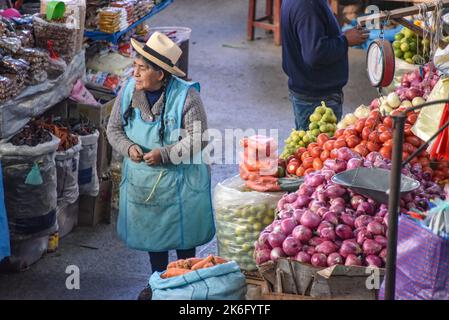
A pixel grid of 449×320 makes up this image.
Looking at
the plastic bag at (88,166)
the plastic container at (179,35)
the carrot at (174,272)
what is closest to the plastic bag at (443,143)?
the carrot at (174,272)

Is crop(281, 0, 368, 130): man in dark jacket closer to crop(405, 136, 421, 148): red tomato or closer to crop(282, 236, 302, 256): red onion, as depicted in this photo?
crop(405, 136, 421, 148): red tomato

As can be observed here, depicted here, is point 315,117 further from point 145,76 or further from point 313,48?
point 145,76

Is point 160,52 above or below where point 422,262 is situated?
above

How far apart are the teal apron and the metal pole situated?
2.57 m

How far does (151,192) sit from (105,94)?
89.5 inches

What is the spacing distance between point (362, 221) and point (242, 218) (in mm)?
1189

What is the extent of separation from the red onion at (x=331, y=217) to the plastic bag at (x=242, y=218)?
3.14 ft

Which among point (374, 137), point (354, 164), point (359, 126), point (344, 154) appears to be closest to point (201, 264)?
point (354, 164)

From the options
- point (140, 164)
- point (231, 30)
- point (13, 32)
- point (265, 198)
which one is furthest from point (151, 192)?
point (231, 30)

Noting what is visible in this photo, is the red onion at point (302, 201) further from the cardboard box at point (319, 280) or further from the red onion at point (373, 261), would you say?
the red onion at point (373, 261)

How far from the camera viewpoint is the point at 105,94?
7398 mm

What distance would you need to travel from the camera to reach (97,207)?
22.5ft

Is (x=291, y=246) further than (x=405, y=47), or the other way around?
(x=405, y=47)
